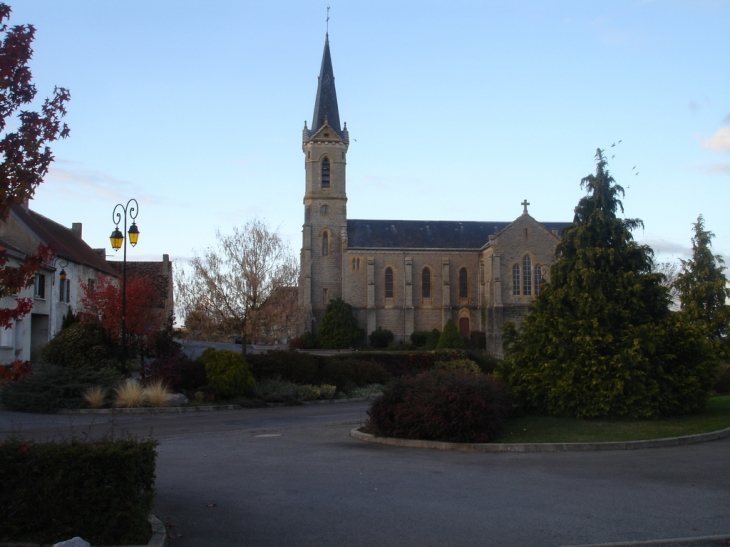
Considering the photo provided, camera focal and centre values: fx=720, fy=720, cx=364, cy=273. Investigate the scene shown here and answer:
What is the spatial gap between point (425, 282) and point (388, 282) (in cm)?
350

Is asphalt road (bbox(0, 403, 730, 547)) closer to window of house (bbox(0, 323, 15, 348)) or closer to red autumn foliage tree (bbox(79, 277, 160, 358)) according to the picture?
red autumn foliage tree (bbox(79, 277, 160, 358))

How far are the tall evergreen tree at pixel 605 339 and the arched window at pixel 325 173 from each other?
5077 cm

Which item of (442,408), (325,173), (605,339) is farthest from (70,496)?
(325,173)

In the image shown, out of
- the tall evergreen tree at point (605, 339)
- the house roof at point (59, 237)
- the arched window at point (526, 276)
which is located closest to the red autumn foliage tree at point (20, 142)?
the tall evergreen tree at point (605, 339)

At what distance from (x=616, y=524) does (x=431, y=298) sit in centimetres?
5850

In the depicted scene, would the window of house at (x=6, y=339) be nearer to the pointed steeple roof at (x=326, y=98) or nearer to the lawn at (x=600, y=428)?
the lawn at (x=600, y=428)

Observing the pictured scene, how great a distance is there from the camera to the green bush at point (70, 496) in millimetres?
6516

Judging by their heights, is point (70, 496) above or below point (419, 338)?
below

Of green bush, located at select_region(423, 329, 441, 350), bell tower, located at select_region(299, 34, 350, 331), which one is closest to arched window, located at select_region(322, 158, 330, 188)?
bell tower, located at select_region(299, 34, 350, 331)

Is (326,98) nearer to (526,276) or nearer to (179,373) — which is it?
(526,276)

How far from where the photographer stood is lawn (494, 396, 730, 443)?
1362 cm

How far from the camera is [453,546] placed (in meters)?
6.96

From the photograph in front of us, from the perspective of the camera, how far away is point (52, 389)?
20.7 metres

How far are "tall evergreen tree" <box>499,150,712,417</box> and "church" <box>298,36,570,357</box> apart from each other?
45607mm
